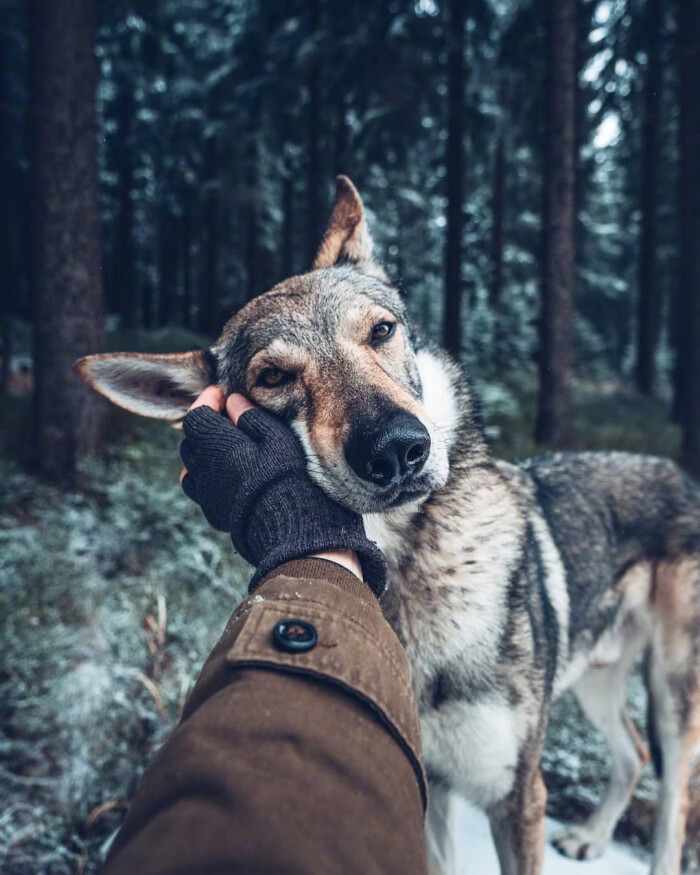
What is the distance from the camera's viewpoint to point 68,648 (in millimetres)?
3953

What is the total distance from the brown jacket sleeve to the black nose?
53cm

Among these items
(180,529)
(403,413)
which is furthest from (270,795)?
(180,529)

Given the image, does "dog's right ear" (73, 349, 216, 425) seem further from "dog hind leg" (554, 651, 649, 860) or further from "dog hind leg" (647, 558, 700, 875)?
"dog hind leg" (554, 651, 649, 860)

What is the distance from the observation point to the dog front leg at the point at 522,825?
206cm

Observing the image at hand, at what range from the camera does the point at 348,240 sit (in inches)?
106

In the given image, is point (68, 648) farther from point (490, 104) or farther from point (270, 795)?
point (490, 104)

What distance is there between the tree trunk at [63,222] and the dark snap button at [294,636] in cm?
538

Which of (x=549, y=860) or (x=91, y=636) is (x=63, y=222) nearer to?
(x=91, y=636)

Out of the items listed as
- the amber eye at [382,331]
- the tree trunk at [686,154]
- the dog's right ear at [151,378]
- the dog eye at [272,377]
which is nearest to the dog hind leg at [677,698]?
the amber eye at [382,331]

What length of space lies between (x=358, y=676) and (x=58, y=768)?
3.17 m

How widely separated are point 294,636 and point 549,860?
9.29 feet

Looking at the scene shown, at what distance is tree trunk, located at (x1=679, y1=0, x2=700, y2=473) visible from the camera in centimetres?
895

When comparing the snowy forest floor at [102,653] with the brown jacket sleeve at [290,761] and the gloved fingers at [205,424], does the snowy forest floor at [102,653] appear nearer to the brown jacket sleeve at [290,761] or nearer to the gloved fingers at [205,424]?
the gloved fingers at [205,424]

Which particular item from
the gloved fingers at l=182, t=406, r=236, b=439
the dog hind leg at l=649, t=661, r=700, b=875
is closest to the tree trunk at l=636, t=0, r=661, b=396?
the dog hind leg at l=649, t=661, r=700, b=875
